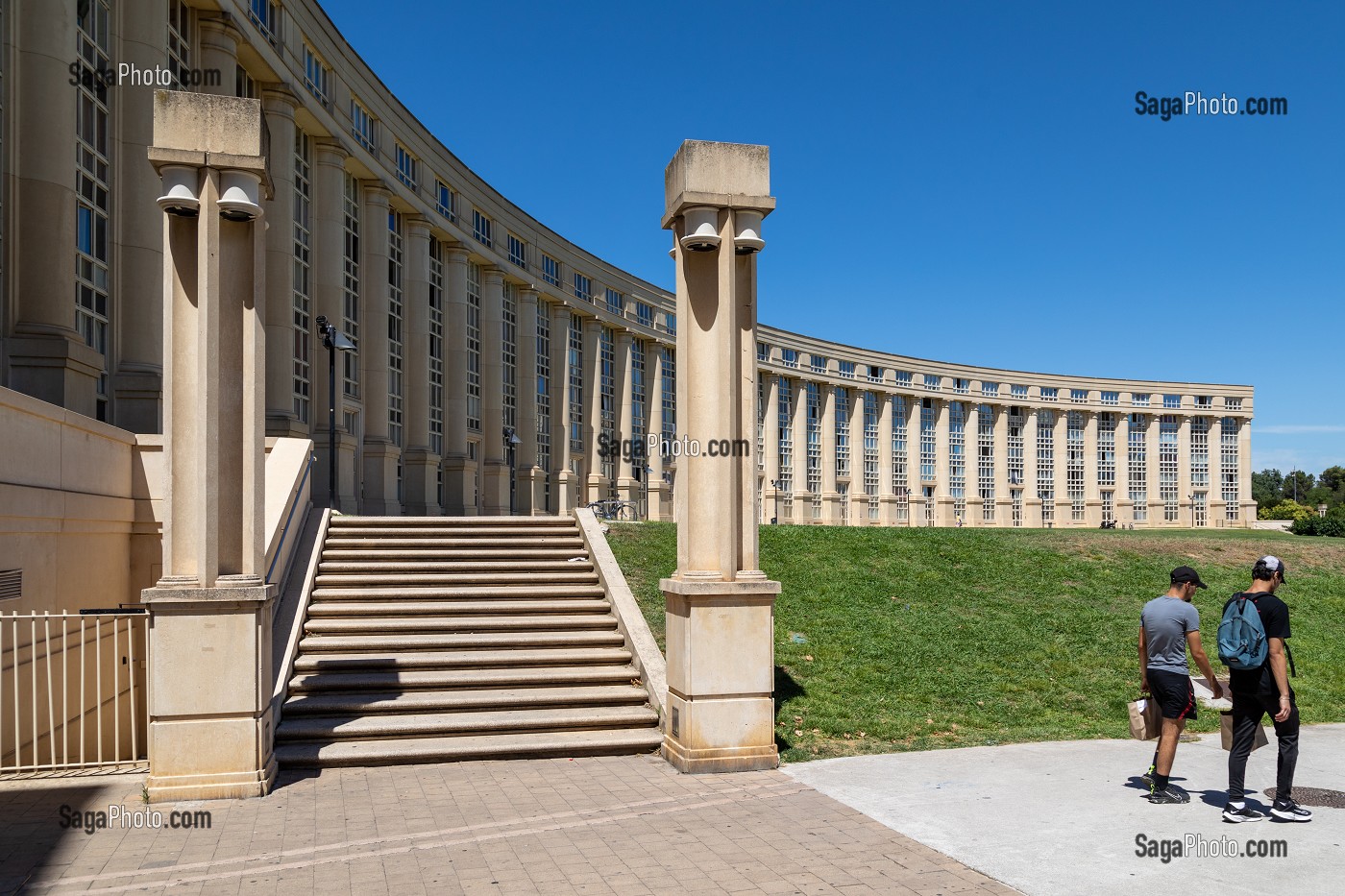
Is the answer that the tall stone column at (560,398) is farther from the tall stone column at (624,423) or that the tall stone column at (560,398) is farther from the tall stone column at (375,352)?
the tall stone column at (375,352)

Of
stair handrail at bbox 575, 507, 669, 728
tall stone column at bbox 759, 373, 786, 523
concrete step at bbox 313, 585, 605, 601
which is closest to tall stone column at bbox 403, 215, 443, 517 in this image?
stair handrail at bbox 575, 507, 669, 728

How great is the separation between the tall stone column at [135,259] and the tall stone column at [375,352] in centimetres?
1149

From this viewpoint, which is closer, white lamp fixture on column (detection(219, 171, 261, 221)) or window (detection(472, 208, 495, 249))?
white lamp fixture on column (detection(219, 171, 261, 221))

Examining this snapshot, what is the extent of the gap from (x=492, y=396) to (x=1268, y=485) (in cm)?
15285

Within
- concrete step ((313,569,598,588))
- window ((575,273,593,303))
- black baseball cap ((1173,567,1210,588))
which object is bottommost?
concrete step ((313,569,598,588))

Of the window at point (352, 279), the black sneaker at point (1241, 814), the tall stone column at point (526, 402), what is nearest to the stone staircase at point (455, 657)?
the black sneaker at point (1241, 814)

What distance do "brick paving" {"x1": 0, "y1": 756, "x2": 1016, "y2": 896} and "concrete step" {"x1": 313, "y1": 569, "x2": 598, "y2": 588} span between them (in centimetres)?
421

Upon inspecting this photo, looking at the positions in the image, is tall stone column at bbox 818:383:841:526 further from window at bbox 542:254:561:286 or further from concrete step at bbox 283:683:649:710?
concrete step at bbox 283:683:649:710

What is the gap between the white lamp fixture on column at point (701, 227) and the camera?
8.98 meters

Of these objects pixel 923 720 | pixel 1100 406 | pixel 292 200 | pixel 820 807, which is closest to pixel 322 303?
pixel 292 200

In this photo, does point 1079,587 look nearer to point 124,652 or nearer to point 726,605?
point 726,605

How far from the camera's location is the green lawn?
413 inches

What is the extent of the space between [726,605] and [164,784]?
4693mm

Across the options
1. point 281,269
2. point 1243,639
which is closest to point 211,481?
point 1243,639
